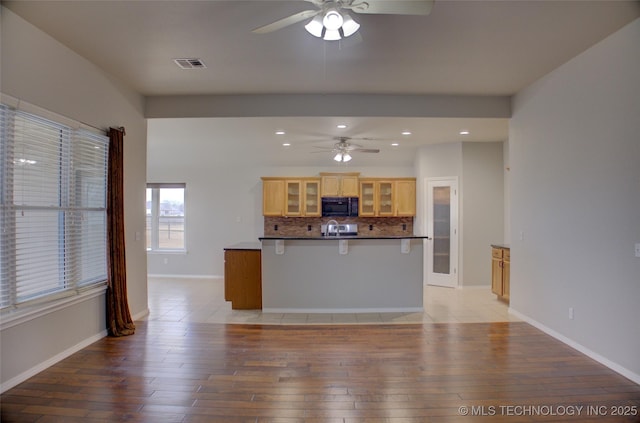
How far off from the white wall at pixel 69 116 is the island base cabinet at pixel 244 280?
1.11 m

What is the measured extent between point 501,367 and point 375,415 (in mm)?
1405

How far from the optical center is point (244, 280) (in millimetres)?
4805

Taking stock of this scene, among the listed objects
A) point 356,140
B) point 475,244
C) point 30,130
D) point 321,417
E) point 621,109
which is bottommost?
point 321,417

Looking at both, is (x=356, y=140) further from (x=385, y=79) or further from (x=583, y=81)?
(x=583, y=81)

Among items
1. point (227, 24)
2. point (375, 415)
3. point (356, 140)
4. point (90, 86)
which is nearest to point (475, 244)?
point (356, 140)

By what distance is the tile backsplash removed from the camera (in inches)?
289

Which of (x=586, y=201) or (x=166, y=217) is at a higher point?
(x=586, y=201)

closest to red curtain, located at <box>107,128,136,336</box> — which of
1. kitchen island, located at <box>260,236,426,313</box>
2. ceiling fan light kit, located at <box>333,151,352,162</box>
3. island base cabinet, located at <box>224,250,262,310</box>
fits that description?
island base cabinet, located at <box>224,250,262,310</box>

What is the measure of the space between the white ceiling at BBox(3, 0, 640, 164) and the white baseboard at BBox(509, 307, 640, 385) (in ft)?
8.61

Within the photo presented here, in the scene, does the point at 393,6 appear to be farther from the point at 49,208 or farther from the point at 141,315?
the point at 141,315

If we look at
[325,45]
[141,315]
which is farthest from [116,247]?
[325,45]

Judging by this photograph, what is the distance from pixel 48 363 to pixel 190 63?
10.0 ft

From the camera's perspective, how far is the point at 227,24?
9.08ft

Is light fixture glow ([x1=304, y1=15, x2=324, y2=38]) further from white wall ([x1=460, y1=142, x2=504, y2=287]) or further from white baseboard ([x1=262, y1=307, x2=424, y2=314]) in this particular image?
white wall ([x1=460, y1=142, x2=504, y2=287])
